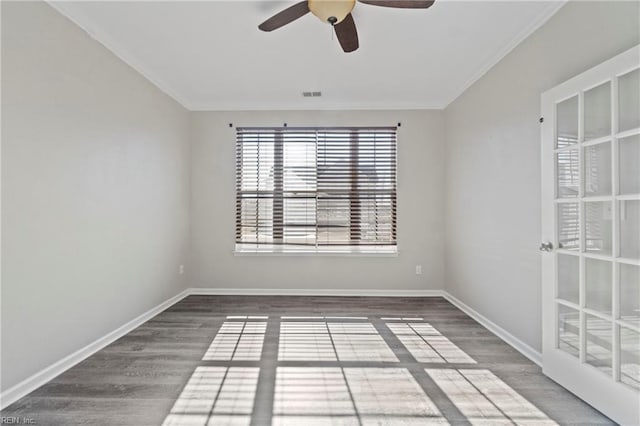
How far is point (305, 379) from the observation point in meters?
2.12

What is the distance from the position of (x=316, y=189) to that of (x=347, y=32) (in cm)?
231

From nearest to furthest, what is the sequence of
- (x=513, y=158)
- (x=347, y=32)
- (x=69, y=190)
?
(x=347, y=32)
(x=69, y=190)
(x=513, y=158)

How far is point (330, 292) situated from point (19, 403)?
3037mm

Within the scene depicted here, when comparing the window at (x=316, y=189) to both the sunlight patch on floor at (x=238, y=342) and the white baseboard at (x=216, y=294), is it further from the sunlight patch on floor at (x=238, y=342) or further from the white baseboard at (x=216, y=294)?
the sunlight patch on floor at (x=238, y=342)

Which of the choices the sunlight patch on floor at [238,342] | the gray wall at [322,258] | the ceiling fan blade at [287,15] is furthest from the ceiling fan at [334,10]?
the sunlight patch on floor at [238,342]

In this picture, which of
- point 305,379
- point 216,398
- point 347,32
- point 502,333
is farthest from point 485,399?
point 347,32

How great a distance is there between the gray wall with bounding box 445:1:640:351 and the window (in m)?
0.97

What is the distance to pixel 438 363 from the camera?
2.34m

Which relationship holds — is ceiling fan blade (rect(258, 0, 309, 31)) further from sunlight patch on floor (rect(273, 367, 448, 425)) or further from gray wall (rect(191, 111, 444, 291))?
sunlight patch on floor (rect(273, 367, 448, 425))

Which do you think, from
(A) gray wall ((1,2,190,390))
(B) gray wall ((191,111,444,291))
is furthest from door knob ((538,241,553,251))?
(A) gray wall ((1,2,190,390))

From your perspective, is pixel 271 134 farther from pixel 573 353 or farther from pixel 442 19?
pixel 573 353

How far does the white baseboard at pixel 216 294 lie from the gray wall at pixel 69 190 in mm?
64

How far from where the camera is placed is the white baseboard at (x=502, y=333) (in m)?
2.35

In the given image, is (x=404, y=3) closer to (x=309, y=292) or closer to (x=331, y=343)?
(x=331, y=343)
